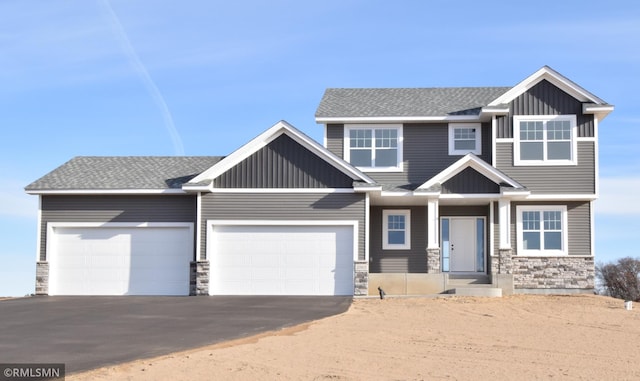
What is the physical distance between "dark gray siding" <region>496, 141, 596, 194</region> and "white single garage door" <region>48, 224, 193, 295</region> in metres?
11.8

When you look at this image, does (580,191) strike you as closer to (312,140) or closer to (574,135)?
(574,135)

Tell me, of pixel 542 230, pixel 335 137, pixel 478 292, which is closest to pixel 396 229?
pixel 335 137

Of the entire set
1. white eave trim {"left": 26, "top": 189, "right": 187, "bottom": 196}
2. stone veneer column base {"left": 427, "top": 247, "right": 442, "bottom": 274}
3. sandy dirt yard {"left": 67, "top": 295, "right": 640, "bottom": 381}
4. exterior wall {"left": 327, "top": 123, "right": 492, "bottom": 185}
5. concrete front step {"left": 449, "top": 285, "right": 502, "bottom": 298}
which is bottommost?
sandy dirt yard {"left": 67, "top": 295, "right": 640, "bottom": 381}

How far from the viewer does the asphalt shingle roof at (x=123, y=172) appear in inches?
1046

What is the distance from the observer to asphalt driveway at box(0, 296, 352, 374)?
1283 centimetres

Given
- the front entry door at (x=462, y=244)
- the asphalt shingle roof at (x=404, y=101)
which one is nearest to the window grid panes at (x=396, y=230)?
the front entry door at (x=462, y=244)

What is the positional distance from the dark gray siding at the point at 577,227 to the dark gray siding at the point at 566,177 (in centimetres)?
61

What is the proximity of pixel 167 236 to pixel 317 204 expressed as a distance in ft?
17.7

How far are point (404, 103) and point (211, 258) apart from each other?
9.92m

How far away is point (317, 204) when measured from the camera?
25125 mm

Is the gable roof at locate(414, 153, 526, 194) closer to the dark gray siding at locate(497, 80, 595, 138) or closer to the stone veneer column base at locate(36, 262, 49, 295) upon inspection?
the dark gray siding at locate(497, 80, 595, 138)

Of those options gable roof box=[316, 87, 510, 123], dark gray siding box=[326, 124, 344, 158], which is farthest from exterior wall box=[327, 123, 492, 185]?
gable roof box=[316, 87, 510, 123]

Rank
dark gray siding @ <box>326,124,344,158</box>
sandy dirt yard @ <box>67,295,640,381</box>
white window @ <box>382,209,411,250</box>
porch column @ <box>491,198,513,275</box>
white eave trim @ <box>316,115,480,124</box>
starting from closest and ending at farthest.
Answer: sandy dirt yard @ <box>67,295,640,381</box> < porch column @ <box>491,198,513,275</box> < white window @ <box>382,209,411,250</box> < white eave trim @ <box>316,115,480,124</box> < dark gray siding @ <box>326,124,344,158</box>

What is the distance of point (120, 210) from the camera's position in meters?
26.5
